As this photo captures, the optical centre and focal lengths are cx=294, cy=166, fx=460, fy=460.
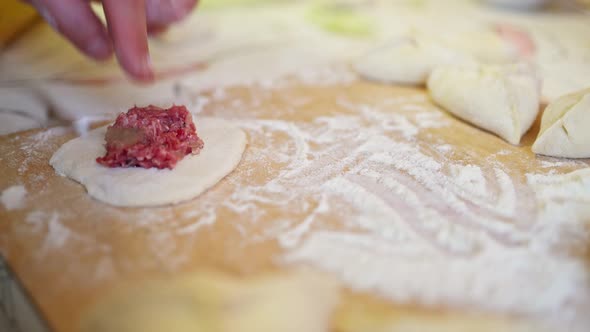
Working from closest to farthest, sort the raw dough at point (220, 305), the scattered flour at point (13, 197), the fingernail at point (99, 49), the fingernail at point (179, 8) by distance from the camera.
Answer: the raw dough at point (220, 305)
the scattered flour at point (13, 197)
the fingernail at point (99, 49)
the fingernail at point (179, 8)

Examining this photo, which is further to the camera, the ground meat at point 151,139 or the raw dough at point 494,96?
the raw dough at point 494,96

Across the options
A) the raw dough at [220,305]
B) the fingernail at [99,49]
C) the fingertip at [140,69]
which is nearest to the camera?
the raw dough at [220,305]

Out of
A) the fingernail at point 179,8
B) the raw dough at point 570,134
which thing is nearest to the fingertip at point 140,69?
the fingernail at point 179,8

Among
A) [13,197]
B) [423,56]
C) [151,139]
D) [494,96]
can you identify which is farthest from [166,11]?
[494,96]

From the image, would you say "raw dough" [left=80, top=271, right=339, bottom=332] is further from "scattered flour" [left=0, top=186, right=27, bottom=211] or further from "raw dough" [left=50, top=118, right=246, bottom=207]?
"scattered flour" [left=0, top=186, right=27, bottom=211]

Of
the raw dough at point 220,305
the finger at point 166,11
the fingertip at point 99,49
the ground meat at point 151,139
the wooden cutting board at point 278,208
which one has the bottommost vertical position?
the raw dough at point 220,305

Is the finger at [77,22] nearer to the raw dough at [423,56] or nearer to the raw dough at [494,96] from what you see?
the raw dough at [423,56]
